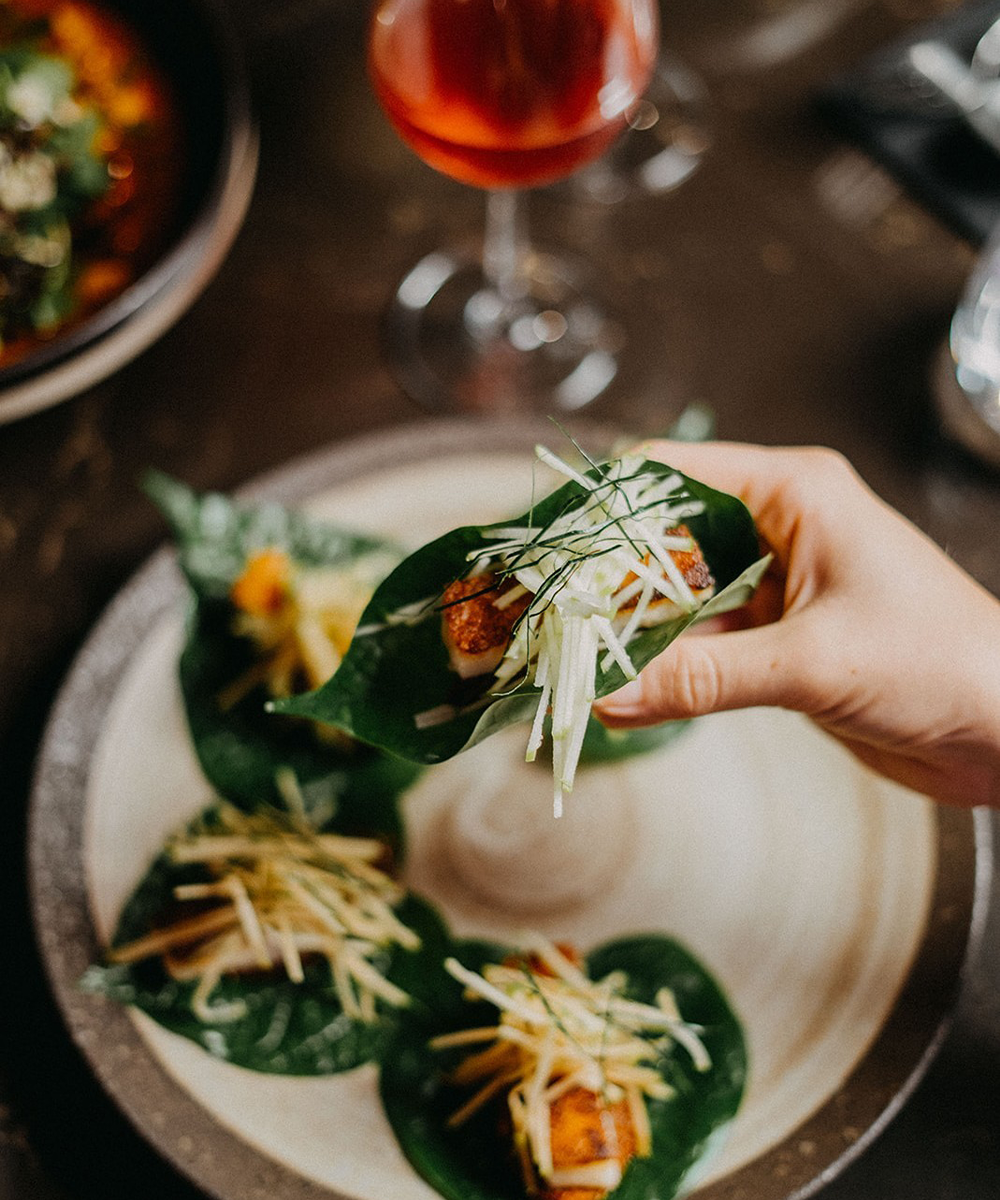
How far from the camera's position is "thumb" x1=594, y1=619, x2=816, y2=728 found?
952 millimetres

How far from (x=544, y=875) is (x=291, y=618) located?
41cm

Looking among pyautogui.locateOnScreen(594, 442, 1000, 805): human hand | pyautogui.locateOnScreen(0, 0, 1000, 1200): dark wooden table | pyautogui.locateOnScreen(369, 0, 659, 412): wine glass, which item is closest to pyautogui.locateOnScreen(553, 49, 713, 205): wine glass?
pyautogui.locateOnScreen(0, 0, 1000, 1200): dark wooden table

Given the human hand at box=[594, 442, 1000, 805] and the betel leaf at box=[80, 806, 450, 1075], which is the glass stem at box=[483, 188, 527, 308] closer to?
the human hand at box=[594, 442, 1000, 805]

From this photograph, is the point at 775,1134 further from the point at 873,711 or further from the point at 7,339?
the point at 7,339

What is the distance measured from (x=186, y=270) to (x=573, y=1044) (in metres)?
1.02

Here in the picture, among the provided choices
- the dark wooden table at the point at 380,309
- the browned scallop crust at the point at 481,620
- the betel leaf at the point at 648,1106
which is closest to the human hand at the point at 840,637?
the browned scallop crust at the point at 481,620

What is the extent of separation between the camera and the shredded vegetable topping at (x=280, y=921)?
3.94 feet

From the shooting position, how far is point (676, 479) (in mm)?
931

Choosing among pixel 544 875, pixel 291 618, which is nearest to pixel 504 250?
pixel 291 618

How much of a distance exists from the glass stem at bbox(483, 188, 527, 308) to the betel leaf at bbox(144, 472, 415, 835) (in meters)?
0.54

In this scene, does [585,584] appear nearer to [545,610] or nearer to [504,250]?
[545,610]

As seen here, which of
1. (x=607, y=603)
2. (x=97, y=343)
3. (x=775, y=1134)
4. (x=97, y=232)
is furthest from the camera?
(x=97, y=232)

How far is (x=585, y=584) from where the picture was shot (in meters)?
0.87

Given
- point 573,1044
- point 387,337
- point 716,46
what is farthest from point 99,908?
point 716,46
